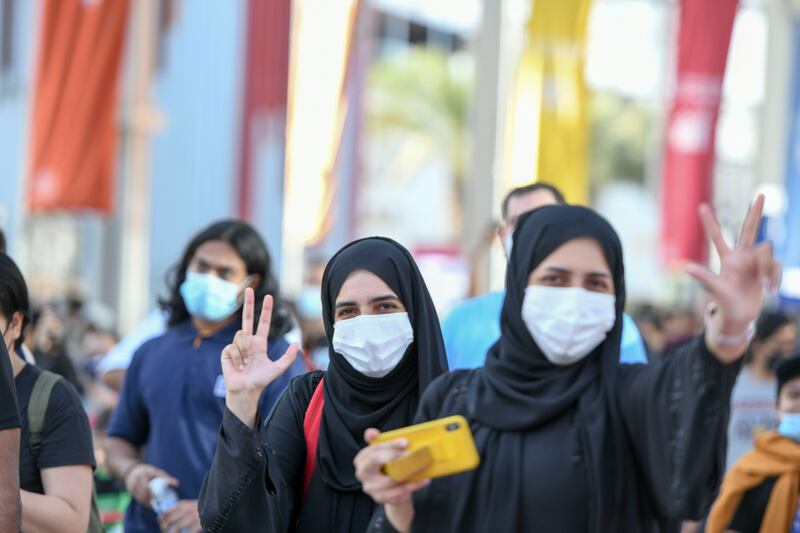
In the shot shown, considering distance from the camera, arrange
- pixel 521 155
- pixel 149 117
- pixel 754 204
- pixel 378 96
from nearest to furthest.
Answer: pixel 754 204
pixel 521 155
pixel 149 117
pixel 378 96

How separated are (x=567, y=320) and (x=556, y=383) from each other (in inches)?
6.2

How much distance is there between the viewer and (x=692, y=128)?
1603cm

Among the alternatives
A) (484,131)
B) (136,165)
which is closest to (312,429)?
(484,131)

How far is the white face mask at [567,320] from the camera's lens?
295 centimetres

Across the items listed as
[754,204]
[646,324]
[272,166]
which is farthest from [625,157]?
[754,204]

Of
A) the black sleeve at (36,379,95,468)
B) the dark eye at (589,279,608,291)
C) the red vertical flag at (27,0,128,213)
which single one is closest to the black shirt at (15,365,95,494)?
the black sleeve at (36,379,95,468)

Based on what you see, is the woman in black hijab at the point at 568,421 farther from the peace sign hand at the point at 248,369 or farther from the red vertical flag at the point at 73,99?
the red vertical flag at the point at 73,99

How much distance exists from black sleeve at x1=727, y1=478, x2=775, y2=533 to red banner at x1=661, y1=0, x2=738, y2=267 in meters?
10.4

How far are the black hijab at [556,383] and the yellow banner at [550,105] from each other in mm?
8100

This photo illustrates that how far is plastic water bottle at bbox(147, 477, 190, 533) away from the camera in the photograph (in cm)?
493

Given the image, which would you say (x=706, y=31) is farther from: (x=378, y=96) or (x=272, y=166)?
(x=378, y=96)

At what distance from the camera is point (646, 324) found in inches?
512

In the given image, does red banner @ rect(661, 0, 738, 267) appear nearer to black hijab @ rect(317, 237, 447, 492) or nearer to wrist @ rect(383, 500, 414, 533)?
black hijab @ rect(317, 237, 447, 492)

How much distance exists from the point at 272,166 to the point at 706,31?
6.28 meters
